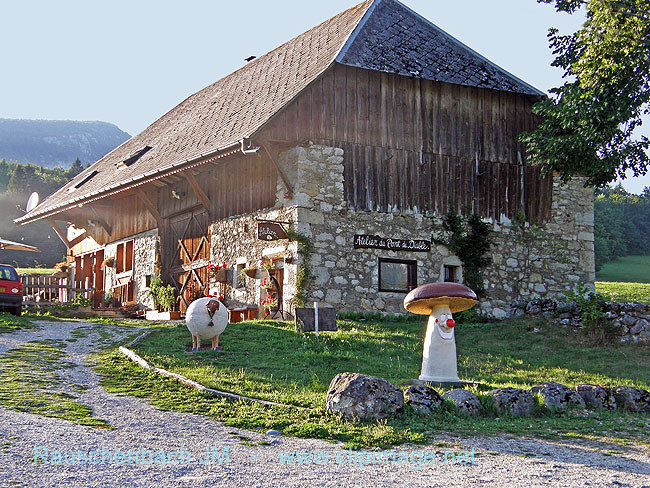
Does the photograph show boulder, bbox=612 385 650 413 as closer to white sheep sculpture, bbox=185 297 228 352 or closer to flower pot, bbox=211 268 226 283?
white sheep sculpture, bbox=185 297 228 352

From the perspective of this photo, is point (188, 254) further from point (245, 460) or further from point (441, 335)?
point (245, 460)

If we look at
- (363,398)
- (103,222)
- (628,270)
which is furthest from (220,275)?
(628,270)

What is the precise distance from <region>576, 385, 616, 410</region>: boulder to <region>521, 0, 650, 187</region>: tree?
30.8 feet

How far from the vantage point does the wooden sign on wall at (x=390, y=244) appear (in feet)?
71.4

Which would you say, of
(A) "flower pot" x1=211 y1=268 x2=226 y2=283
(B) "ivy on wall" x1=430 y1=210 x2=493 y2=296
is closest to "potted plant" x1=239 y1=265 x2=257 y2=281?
(A) "flower pot" x1=211 y1=268 x2=226 y2=283

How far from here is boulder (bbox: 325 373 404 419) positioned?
32.4 feet

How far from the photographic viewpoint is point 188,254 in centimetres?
2684

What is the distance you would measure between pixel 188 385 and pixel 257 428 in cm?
278

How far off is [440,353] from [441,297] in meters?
0.83

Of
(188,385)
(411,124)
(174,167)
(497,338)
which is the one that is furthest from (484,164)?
(188,385)

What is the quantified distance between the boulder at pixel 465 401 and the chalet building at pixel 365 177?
10.5 meters

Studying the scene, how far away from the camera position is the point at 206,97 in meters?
31.7

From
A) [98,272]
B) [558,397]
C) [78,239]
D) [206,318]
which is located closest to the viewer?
[558,397]

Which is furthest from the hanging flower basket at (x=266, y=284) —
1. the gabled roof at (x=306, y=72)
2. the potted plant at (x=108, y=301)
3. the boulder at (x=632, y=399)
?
the boulder at (x=632, y=399)
